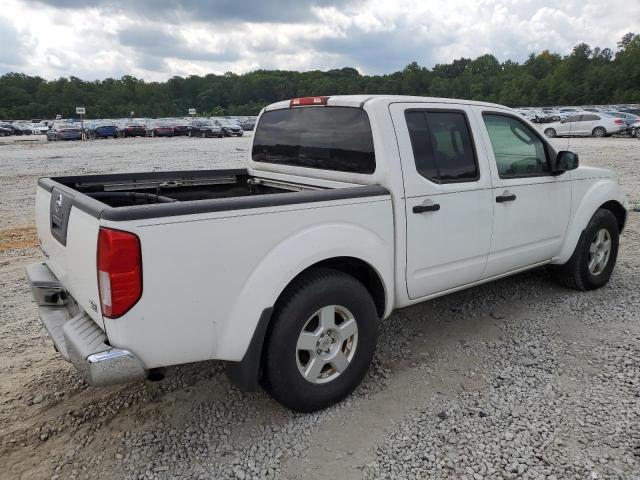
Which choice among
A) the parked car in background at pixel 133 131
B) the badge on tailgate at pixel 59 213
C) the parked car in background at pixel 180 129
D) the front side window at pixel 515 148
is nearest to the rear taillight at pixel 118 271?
the badge on tailgate at pixel 59 213

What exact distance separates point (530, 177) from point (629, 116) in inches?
1254

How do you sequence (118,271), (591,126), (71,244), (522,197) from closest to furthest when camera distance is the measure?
(118,271) → (71,244) → (522,197) → (591,126)

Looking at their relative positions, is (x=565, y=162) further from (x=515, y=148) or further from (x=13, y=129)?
(x=13, y=129)

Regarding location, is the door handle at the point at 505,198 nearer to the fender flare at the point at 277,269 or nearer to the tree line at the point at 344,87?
the fender flare at the point at 277,269

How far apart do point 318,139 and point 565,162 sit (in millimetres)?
2177

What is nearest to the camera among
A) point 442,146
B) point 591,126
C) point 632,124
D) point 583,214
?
point 442,146

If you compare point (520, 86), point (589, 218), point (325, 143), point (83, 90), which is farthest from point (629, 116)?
point (83, 90)

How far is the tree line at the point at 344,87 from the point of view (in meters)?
97.2

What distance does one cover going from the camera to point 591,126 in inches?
1214

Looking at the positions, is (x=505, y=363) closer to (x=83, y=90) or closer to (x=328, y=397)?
(x=328, y=397)

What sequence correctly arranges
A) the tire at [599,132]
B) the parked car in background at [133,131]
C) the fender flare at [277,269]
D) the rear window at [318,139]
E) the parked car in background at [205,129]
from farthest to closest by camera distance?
the parked car in background at [133,131] → the parked car in background at [205,129] → the tire at [599,132] → the rear window at [318,139] → the fender flare at [277,269]

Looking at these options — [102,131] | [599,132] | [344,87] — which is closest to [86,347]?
[599,132]

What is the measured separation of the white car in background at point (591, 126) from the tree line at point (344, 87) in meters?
65.7

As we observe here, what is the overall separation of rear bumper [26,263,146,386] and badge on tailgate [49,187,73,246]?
0.41 metres
